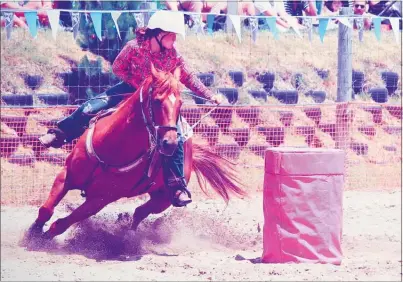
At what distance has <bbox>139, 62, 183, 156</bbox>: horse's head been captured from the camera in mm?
7027

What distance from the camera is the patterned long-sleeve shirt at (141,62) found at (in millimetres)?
8055

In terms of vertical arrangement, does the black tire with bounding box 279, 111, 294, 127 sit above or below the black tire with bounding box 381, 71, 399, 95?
below

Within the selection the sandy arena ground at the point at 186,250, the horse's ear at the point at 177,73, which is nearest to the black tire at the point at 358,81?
the sandy arena ground at the point at 186,250

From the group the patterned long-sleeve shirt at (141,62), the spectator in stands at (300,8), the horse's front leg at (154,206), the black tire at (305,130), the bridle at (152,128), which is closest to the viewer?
the bridle at (152,128)

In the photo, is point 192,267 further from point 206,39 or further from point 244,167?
point 206,39

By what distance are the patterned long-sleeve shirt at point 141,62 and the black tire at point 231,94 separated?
753 cm

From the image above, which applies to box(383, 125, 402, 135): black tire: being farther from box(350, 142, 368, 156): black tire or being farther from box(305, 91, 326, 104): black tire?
box(305, 91, 326, 104): black tire

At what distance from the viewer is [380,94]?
18562 mm

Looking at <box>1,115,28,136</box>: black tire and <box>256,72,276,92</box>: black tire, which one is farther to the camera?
<box>256,72,276,92</box>: black tire

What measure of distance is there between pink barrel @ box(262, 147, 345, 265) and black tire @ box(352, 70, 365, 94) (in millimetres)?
12227

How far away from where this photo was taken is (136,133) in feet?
24.8

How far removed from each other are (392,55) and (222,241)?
14407 millimetres

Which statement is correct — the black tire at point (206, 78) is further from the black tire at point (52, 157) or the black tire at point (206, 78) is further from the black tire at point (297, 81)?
the black tire at point (297, 81)

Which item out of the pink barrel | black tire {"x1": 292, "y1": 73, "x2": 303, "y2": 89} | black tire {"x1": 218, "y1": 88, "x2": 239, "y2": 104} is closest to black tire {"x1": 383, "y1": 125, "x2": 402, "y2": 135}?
black tire {"x1": 218, "y1": 88, "x2": 239, "y2": 104}
